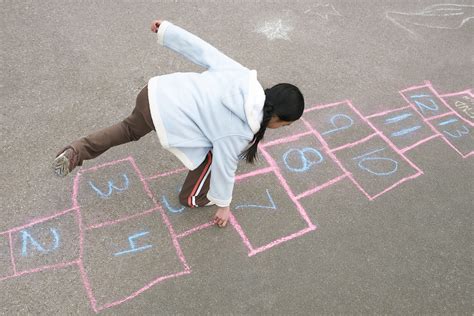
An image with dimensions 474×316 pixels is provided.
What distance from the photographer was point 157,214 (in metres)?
2.68

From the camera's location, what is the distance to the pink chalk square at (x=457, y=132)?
3.72 m

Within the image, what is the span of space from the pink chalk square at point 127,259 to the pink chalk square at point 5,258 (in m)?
0.40

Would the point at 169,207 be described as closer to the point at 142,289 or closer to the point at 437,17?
the point at 142,289

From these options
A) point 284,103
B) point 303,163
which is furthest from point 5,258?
point 303,163

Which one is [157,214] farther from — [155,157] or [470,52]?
[470,52]

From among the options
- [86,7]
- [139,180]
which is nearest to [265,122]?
[139,180]

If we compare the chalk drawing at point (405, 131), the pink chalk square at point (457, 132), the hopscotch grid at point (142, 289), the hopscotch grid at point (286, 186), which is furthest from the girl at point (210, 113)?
the pink chalk square at point (457, 132)

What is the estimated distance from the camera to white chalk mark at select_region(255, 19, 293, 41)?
4.30 metres

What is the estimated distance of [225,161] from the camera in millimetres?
2207

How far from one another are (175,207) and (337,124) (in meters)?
1.69

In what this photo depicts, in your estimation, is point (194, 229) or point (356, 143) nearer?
point (194, 229)

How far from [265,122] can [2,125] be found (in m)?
2.00

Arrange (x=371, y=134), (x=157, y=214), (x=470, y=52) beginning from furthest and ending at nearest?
(x=470, y=52)
(x=371, y=134)
(x=157, y=214)

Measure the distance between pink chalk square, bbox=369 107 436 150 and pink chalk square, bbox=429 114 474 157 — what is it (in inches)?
5.8
